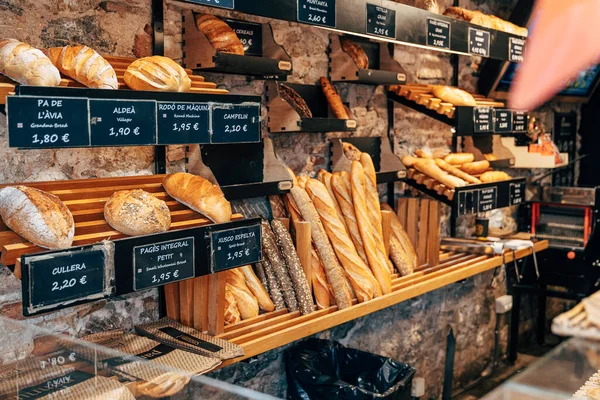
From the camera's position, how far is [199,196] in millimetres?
2225

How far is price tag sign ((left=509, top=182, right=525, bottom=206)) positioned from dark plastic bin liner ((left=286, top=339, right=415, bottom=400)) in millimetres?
1546

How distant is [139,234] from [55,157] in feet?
1.70

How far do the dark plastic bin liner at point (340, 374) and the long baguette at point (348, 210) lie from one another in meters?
0.46

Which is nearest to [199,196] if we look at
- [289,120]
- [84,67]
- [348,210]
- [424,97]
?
[84,67]

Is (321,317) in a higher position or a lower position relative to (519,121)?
lower

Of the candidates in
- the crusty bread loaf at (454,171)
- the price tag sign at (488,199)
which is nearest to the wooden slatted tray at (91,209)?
the crusty bread loaf at (454,171)

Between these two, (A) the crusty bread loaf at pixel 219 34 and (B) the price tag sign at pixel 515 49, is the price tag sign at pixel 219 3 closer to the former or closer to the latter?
(A) the crusty bread loaf at pixel 219 34

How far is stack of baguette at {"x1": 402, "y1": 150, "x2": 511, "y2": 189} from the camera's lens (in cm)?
368

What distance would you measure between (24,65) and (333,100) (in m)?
1.69

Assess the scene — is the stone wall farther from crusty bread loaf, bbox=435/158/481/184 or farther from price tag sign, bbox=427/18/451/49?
price tag sign, bbox=427/18/451/49

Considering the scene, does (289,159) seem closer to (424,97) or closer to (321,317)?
(321,317)

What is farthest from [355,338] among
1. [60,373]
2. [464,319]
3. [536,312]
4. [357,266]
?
[536,312]

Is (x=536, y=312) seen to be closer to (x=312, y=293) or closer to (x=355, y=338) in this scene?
(x=355, y=338)

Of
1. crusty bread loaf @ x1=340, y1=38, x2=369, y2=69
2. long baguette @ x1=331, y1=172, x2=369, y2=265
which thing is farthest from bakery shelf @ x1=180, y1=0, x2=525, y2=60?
long baguette @ x1=331, y1=172, x2=369, y2=265
